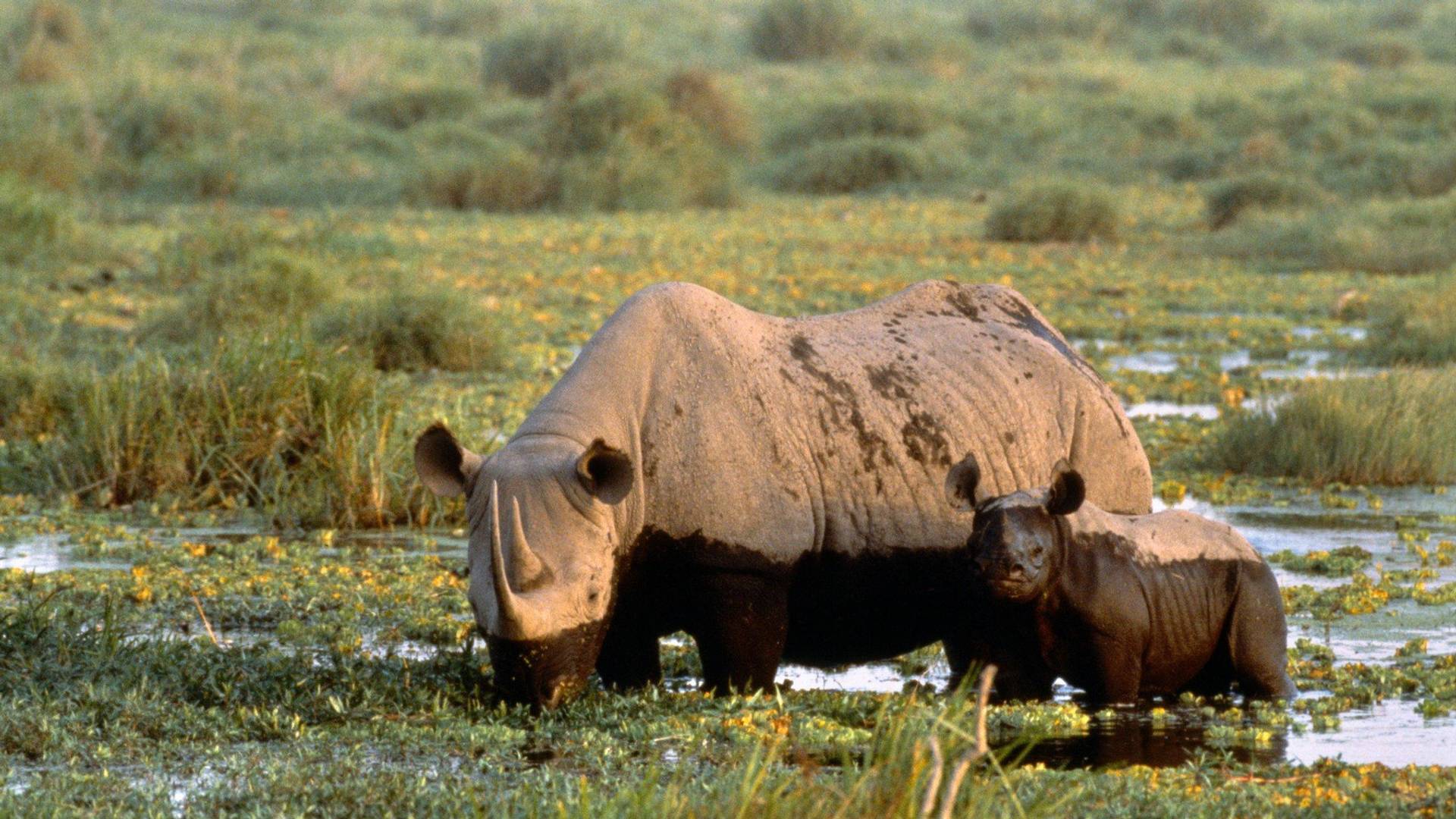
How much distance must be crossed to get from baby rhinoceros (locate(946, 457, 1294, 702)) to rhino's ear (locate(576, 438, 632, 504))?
3.97ft

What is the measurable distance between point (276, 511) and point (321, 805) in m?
5.01

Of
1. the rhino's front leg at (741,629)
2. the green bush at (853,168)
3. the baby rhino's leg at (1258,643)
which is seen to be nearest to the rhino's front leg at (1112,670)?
the baby rhino's leg at (1258,643)

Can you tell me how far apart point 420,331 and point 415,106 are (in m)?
19.4

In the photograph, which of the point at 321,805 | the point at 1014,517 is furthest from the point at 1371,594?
the point at 321,805

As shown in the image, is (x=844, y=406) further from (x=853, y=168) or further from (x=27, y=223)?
(x=853, y=168)

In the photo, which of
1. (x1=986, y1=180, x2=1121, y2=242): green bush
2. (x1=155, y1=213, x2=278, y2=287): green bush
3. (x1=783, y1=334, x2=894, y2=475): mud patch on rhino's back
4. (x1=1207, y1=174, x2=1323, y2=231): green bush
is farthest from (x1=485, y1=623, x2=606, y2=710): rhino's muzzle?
(x1=1207, y1=174, x2=1323, y2=231): green bush

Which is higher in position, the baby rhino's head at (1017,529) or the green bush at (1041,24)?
the green bush at (1041,24)

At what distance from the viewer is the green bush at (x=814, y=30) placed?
50406mm

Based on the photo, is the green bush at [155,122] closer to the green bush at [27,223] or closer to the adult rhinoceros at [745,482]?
the green bush at [27,223]

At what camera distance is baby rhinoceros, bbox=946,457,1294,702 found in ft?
22.9

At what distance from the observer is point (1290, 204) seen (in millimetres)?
25578

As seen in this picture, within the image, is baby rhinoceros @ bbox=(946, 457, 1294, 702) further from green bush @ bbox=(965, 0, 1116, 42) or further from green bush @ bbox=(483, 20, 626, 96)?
green bush @ bbox=(965, 0, 1116, 42)

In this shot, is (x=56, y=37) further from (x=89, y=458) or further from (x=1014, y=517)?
(x=1014, y=517)

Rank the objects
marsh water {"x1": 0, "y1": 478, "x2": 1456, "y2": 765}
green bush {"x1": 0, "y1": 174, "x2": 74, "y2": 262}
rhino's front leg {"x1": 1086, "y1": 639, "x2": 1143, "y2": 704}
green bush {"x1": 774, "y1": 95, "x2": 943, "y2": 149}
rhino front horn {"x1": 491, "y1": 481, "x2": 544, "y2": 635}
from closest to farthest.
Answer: rhino front horn {"x1": 491, "y1": 481, "x2": 544, "y2": 635} < marsh water {"x1": 0, "y1": 478, "x2": 1456, "y2": 765} < rhino's front leg {"x1": 1086, "y1": 639, "x2": 1143, "y2": 704} < green bush {"x1": 0, "y1": 174, "x2": 74, "y2": 262} < green bush {"x1": 774, "y1": 95, "x2": 943, "y2": 149}
